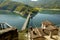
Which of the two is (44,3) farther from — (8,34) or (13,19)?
(8,34)

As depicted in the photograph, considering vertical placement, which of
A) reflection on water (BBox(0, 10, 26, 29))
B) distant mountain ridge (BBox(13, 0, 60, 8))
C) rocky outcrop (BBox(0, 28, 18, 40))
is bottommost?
rocky outcrop (BBox(0, 28, 18, 40))

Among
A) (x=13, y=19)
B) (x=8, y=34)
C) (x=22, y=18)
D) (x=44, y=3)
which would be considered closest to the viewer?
(x=8, y=34)

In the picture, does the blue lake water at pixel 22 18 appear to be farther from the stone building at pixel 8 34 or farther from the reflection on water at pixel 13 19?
the stone building at pixel 8 34

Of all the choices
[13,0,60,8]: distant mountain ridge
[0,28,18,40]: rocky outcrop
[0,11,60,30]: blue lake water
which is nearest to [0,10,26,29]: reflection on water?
[0,11,60,30]: blue lake water

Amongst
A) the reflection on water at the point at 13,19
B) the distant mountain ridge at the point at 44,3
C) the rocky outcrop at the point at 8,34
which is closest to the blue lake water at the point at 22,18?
the reflection on water at the point at 13,19

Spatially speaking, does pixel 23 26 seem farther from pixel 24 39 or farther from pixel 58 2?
pixel 58 2

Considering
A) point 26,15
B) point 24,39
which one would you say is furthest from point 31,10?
point 24,39

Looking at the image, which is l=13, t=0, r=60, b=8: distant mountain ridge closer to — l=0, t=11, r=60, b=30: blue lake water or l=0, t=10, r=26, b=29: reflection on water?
l=0, t=11, r=60, b=30: blue lake water

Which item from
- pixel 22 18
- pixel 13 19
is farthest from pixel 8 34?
pixel 22 18
